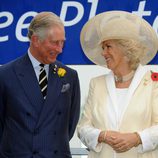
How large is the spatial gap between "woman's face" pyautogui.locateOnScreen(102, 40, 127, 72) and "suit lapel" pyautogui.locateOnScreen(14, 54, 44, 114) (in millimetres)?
336

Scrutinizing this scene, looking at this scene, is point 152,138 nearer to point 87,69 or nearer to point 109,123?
point 109,123

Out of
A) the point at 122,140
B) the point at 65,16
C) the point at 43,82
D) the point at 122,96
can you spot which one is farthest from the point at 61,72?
the point at 65,16

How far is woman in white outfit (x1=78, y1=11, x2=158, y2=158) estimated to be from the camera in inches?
106

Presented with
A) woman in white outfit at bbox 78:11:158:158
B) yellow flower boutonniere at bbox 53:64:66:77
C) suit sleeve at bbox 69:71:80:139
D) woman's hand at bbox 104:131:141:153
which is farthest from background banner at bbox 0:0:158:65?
woman's hand at bbox 104:131:141:153

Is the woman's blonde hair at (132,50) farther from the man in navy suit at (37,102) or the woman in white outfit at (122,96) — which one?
the man in navy suit at (37,102)

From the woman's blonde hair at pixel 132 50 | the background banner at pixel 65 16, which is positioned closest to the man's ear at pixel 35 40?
the woman's blonde hair at pixel 132 50

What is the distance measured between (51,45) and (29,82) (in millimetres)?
195

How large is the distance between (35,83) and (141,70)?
478 mm

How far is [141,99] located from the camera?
8.92 ft

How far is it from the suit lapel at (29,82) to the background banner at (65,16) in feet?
3.30

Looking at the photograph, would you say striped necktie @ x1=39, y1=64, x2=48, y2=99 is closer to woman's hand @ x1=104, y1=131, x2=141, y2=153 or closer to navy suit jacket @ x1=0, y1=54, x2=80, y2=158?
navy suit jacket @ x1=0, y1=54, x2=80, y2=158

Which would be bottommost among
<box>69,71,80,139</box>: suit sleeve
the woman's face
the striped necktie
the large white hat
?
<box>69,71,80,139</box>: suit sleeve

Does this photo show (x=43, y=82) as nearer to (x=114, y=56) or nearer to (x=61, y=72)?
(x=61, y=72)

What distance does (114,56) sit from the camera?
2.77m
